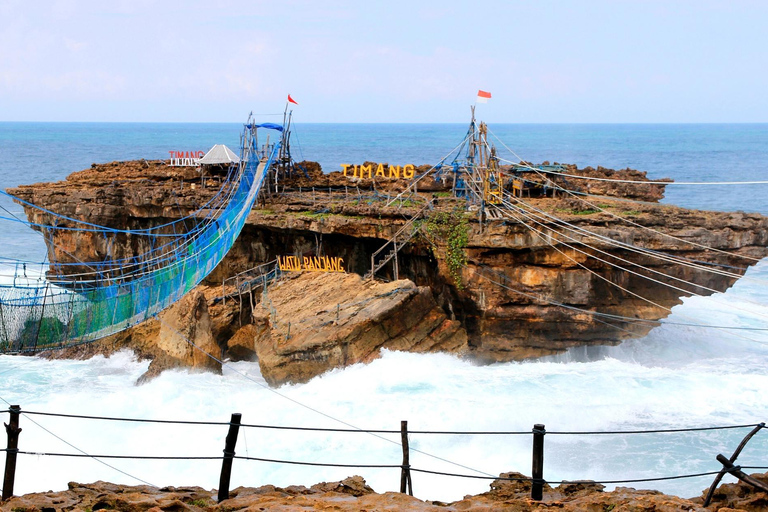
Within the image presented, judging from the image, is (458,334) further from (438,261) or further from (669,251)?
(669,251)

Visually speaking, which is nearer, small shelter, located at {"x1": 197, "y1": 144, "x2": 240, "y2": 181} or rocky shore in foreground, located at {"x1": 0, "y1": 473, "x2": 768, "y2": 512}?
rocky shore in foreground, located at {"x1": 0, "y1": 473, "x2": 768, "y2": 512}

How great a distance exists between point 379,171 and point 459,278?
680 centimetres

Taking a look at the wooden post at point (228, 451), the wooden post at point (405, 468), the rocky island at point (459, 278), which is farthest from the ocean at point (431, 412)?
the wooden post at point (228, 451)

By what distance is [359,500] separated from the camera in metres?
6.60

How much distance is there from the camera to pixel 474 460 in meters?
14.9

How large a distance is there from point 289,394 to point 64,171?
60052 mm

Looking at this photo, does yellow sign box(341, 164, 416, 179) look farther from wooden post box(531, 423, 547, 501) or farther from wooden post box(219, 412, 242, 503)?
wooden post box(531, 423, 547, 501)

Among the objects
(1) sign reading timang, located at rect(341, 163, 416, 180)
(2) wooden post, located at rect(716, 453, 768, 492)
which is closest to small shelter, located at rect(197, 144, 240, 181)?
(1) sign reading timang, located at rect(341, 163, 416, 180)

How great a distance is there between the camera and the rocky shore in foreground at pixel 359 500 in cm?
599

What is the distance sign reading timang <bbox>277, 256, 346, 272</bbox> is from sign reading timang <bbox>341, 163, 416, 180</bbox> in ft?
13.2

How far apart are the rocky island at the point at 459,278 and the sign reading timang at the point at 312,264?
0.08 meters

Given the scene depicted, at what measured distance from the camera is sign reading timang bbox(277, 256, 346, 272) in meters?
21.7

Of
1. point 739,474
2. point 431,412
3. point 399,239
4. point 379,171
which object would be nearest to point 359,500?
point 739,474

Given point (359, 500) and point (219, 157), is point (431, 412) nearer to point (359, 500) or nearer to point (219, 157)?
point (359, 500)
